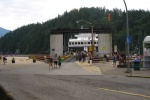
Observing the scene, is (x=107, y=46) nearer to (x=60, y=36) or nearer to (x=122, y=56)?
(x=60, y=36)

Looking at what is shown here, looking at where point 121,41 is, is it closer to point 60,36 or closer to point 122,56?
point 60,36

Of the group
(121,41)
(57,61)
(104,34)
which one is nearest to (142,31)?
(121,41)

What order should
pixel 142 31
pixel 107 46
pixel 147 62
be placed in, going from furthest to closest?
pixel 142 31, pixel 107 46, pixel 147 62

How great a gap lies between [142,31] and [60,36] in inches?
3738

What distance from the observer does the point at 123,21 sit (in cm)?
18362

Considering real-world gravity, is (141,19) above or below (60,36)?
above

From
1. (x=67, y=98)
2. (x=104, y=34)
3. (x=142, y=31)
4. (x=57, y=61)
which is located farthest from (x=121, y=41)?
(x=67, y=98)

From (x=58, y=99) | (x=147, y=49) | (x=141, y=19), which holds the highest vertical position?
(x=141, y=19)

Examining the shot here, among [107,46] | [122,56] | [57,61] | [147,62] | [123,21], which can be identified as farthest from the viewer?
[123,21]

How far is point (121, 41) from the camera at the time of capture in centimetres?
15750

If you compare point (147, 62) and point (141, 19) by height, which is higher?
point (141, 19)

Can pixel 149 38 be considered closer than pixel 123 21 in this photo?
Yes

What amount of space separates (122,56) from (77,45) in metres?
127

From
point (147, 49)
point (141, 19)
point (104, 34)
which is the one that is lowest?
point (147, 49)
